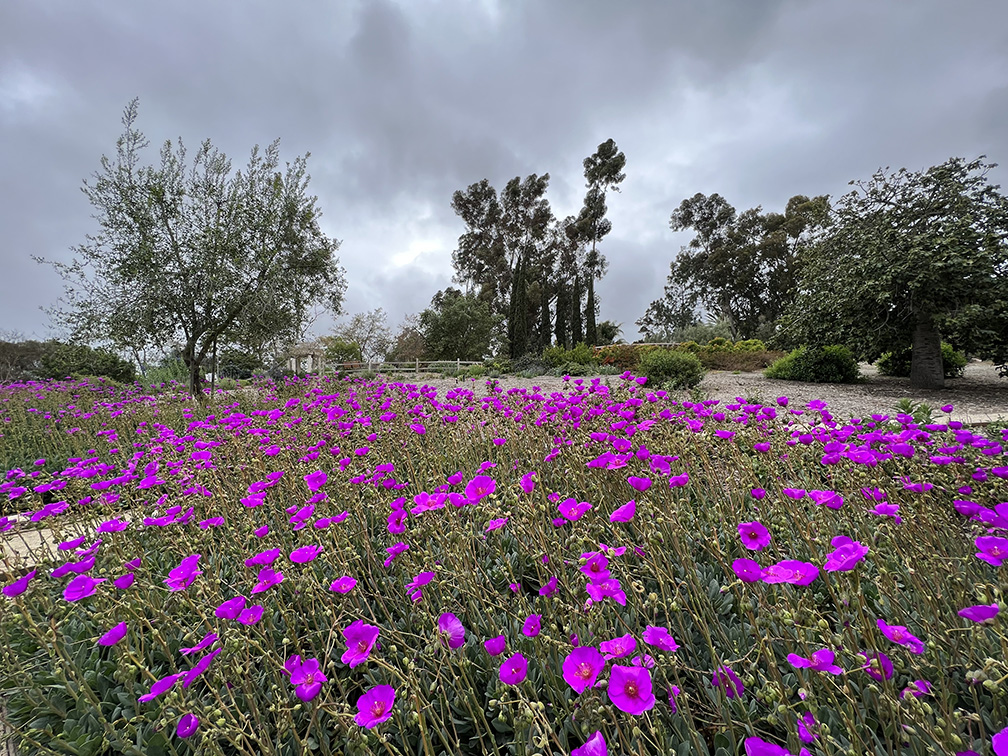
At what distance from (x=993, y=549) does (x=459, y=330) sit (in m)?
29.8

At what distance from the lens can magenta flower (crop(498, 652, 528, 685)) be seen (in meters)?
0.91

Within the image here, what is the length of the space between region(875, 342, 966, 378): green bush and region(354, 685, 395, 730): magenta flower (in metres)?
13.5

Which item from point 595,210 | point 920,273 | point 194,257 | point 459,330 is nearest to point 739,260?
point 595,210

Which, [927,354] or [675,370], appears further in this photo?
[675,370]

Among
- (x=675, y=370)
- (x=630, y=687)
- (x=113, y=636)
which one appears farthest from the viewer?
(x=675, y=370)

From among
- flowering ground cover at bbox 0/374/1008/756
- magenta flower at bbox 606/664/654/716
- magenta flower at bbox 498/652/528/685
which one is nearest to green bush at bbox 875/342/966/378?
flowering ground cover at bbox 0/374/1008/756

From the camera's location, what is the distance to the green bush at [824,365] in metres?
11.1

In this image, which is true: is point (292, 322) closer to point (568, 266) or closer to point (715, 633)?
point (715, 633)

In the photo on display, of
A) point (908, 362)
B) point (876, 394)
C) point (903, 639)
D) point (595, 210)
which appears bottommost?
point (876, 394)

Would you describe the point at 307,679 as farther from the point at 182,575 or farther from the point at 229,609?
the point at 182,575

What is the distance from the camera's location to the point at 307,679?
1078 mm

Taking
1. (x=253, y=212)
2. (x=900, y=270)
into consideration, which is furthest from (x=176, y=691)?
(x=900, y=270)

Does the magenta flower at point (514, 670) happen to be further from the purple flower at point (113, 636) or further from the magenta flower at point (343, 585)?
the purple flower at point (113, 636)

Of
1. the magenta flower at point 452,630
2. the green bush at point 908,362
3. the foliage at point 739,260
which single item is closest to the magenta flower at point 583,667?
the magenta flower at point 452,630
